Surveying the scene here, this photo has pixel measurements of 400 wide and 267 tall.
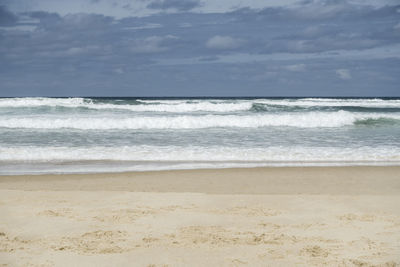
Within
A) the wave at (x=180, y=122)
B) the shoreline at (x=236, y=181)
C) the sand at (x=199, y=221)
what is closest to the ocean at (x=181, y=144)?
the wave at (x=180, y=122)

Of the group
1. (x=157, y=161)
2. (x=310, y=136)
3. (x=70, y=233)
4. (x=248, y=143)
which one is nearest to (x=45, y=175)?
(x=157, y=161)

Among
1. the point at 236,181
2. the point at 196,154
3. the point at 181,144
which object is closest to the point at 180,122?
the point at 181,144

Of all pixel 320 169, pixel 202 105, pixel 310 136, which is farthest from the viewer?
pixel 202 105

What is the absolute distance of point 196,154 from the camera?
35.7 feet

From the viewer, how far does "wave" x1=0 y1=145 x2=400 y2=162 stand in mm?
10406

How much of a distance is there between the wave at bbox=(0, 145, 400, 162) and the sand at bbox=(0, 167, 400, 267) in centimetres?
235

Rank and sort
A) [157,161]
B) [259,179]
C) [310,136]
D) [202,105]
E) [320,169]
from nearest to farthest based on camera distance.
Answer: [259,179] → [320,169] → [157,161] → [310,136] → [202,105]

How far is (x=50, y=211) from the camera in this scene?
539cm

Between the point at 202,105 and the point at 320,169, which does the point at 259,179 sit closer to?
the point at 320,169

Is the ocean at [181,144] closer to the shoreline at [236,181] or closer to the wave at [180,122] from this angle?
the wave at [180,122]

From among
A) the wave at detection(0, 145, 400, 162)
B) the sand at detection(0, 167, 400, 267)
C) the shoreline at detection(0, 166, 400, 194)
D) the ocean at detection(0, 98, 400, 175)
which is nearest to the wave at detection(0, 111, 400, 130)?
the ocean at detection(0, 98, 400, 175)

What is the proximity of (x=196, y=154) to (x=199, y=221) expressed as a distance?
5.91m

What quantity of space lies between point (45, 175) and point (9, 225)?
12.0 feet

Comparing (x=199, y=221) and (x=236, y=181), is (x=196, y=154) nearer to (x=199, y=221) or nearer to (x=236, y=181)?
(x=236, y=181)
